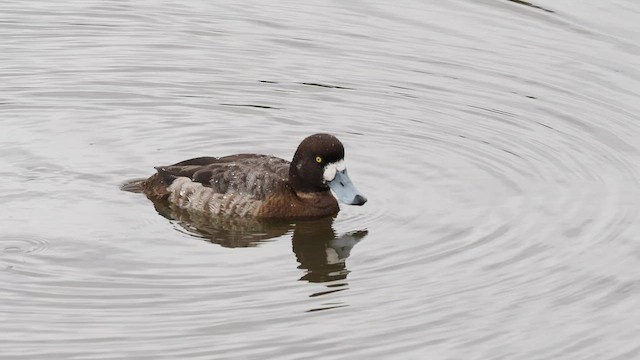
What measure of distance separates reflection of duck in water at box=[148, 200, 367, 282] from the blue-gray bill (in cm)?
30

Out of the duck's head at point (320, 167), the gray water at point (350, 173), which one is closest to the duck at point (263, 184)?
the duck's head at point (320, 167)

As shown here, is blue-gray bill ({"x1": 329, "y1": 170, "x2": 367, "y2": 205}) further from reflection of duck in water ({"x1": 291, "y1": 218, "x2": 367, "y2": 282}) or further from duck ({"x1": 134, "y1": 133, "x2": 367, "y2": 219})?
reflection of duck in water ({"x1": 291, "y1": 218, "x2": 367, "y2": 282})

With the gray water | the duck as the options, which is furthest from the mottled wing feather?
the gray water

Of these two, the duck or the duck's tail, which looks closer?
the duck

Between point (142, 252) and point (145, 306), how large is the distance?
129 cm

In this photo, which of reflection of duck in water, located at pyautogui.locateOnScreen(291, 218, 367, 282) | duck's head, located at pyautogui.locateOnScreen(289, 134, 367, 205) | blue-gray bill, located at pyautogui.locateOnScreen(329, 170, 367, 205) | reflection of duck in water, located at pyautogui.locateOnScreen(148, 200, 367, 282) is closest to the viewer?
reflection of duck in water, located at pyautogui.locateOnScreen(291, 218, 367, 282)

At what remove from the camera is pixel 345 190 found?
42.2ft

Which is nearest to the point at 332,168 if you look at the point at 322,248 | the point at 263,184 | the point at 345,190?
the point at 345,190

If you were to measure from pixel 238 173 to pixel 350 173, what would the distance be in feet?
4.10

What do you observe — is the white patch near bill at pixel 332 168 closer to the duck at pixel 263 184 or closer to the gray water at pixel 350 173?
the duck at pixel 263 184

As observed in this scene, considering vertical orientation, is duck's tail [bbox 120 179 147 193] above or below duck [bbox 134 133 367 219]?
below

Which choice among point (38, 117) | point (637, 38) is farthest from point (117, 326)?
point (637, 38)

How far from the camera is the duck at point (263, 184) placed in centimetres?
1302

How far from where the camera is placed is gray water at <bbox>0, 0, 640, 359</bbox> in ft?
33.4
